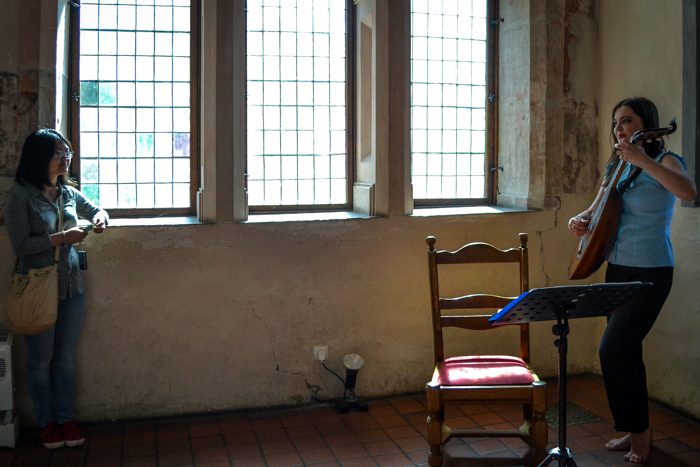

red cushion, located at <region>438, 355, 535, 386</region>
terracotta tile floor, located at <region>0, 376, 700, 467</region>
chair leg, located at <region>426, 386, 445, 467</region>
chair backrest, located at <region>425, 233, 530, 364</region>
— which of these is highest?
chair backrest, located at <region>425, 233, 530, 364</region>

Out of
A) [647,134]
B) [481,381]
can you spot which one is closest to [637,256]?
[647,134]

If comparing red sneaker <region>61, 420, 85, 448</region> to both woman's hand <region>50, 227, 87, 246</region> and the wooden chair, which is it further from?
the wooden chair

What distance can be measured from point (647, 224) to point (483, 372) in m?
1.08

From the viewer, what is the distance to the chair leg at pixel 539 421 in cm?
385

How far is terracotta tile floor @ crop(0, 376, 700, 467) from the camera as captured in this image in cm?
426

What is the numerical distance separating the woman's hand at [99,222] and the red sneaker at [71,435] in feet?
3.50

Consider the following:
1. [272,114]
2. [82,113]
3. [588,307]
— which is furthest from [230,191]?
[588,307]

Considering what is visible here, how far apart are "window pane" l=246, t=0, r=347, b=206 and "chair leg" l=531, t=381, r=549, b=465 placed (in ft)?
7.09

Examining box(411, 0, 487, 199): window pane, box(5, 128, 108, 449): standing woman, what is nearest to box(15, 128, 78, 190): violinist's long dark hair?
box(5, 128, 108, 449): standing woman

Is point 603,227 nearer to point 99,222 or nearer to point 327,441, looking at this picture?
point 327,441

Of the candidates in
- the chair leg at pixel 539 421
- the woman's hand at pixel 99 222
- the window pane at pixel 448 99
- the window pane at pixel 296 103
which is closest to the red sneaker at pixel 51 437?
the woman's hand at pixel 99 222

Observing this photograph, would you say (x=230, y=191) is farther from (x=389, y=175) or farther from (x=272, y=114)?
(x=389, y=175)

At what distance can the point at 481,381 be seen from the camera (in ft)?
12.9

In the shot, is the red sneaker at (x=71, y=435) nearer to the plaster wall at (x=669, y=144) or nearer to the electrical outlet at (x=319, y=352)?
the electrical outlet at (x=319, y=352)
